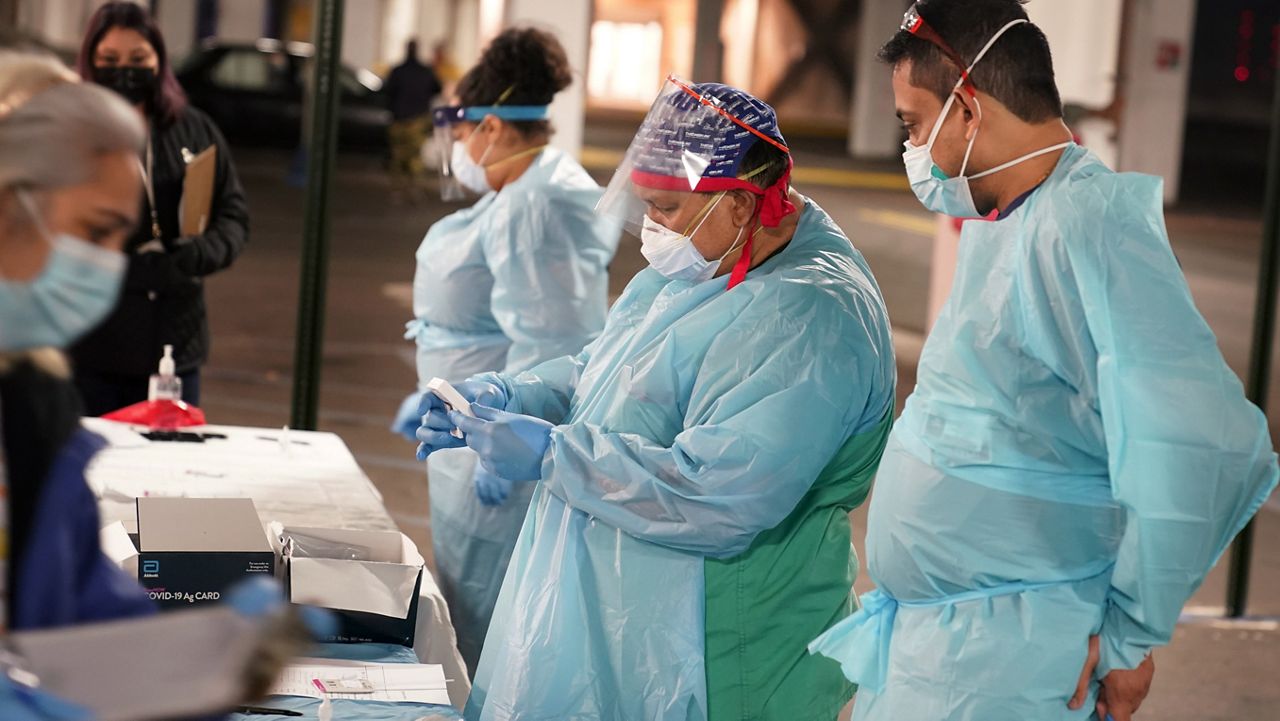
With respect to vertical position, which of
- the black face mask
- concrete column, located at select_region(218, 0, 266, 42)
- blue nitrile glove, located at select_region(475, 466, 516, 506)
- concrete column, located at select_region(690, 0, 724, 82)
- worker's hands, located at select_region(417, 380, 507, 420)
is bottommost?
blue nitrile glove, located at select_region(475, 466, 516, 506)

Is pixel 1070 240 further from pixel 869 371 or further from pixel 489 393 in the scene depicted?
pixel 489 393

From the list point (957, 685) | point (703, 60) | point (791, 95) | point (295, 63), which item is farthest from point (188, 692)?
point (791, 95)

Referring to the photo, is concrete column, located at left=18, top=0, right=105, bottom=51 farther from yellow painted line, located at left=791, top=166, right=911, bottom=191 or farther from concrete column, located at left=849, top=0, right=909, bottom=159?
concrete column, located at left=849, top=0, right=909, bottom=159

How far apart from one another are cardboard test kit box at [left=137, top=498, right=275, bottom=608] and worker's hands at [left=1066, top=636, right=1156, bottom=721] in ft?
4.46

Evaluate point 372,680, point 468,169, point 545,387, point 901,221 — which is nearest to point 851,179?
point 901,221

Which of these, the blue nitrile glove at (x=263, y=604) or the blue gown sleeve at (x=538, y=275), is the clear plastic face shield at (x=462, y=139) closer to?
the blue gown sleeve at (x=538, y=275)

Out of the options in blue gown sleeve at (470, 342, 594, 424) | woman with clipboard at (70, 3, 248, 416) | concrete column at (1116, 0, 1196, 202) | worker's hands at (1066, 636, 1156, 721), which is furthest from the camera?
concrete column at (1116, 0, 1196, 202)

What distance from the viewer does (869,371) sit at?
7.83ft

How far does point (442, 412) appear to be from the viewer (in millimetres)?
2625

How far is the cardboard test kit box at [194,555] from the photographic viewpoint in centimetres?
248

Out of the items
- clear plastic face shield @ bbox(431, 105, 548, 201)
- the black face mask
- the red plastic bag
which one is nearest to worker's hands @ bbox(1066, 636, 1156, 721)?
clear plastic face shield @ bbox(431, 105, 548, 201)

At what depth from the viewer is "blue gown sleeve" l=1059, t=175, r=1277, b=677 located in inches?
74.2

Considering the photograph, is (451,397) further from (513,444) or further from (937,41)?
(937,41)

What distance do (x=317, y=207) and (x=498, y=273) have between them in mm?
1397
